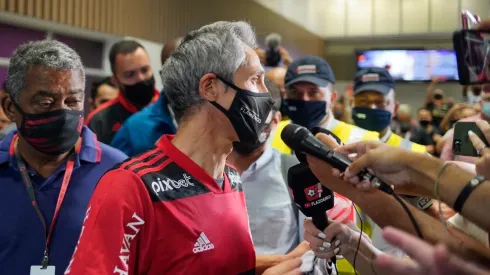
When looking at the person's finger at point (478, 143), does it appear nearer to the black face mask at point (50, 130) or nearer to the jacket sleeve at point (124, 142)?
the black face mask at point (50, 130)

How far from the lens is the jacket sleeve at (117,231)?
1.39 m

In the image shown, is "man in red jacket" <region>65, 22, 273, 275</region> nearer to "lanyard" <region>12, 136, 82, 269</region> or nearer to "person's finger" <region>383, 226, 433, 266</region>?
"lanyard" <region>12, 136, 82, 269</region>

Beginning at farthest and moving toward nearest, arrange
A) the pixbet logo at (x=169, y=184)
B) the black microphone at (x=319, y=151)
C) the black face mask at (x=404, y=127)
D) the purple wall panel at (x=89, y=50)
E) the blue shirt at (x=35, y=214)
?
the black face mask at (x=404, y=127), the purple wall panel at (x=89, y=50), the blue shirt at (x=35, y=214), the pixbet logo at (x=169, y=184), the black microphone at (x=319, y=151)

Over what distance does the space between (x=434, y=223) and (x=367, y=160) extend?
1.08ft

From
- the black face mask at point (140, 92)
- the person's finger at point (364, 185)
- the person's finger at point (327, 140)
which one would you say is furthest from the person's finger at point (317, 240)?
the black face mask at point (140, 92)

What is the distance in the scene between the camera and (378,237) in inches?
95.9

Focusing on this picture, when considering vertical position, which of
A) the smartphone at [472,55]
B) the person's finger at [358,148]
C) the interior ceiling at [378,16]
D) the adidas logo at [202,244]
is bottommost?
the adidas logo at [202,244]

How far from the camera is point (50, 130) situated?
1998 mm

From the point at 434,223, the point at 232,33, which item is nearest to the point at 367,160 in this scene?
the point at 434,223

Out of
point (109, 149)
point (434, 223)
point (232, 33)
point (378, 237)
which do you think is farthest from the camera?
point (378, 237)

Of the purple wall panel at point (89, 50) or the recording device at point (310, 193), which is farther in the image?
the purple wall panel at point (89, 50)

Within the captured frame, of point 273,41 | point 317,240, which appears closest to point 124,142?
point 317,240

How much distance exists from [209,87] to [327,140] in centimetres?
41

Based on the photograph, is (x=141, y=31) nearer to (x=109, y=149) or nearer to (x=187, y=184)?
(x=109, y=149)
